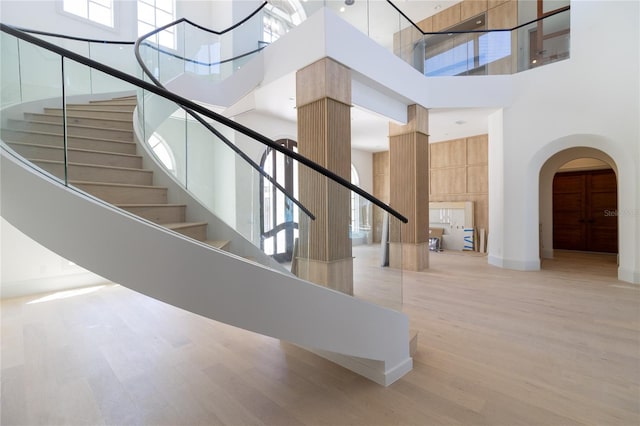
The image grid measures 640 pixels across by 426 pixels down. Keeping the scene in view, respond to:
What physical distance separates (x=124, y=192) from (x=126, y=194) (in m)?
0.03

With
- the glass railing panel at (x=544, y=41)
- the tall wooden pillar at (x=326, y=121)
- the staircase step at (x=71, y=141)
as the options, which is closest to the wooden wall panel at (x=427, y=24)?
the glass railing panel at (x=544, y=41)

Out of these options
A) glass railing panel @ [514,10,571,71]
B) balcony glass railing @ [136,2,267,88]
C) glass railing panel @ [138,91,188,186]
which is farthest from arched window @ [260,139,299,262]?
glass railing panel @ [514,10,571,71]

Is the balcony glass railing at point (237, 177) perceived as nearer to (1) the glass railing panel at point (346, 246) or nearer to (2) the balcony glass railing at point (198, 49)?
(1) the glass railing panel at point (346, 246)

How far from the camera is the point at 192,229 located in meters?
2.89

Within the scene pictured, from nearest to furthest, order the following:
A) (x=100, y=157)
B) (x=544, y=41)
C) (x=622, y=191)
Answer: (x=100, y=157)
(x=622, y=191)
(x=544, y=41)

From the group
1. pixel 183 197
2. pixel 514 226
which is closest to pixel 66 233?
pixel 183 197

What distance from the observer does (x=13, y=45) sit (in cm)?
294

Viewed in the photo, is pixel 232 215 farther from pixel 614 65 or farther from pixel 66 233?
pixel 614 65

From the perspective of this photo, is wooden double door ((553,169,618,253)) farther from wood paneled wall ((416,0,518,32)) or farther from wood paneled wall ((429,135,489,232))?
wood paneled wall ((416,0,518,32))

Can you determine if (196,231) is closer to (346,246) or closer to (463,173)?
(346,246)

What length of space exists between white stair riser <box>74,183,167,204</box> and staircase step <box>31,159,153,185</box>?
16cm

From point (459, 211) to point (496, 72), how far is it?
13.7 ft

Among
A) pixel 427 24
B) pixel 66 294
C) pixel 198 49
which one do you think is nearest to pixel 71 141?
pixel 66 294

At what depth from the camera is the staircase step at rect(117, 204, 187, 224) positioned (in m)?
2.68
